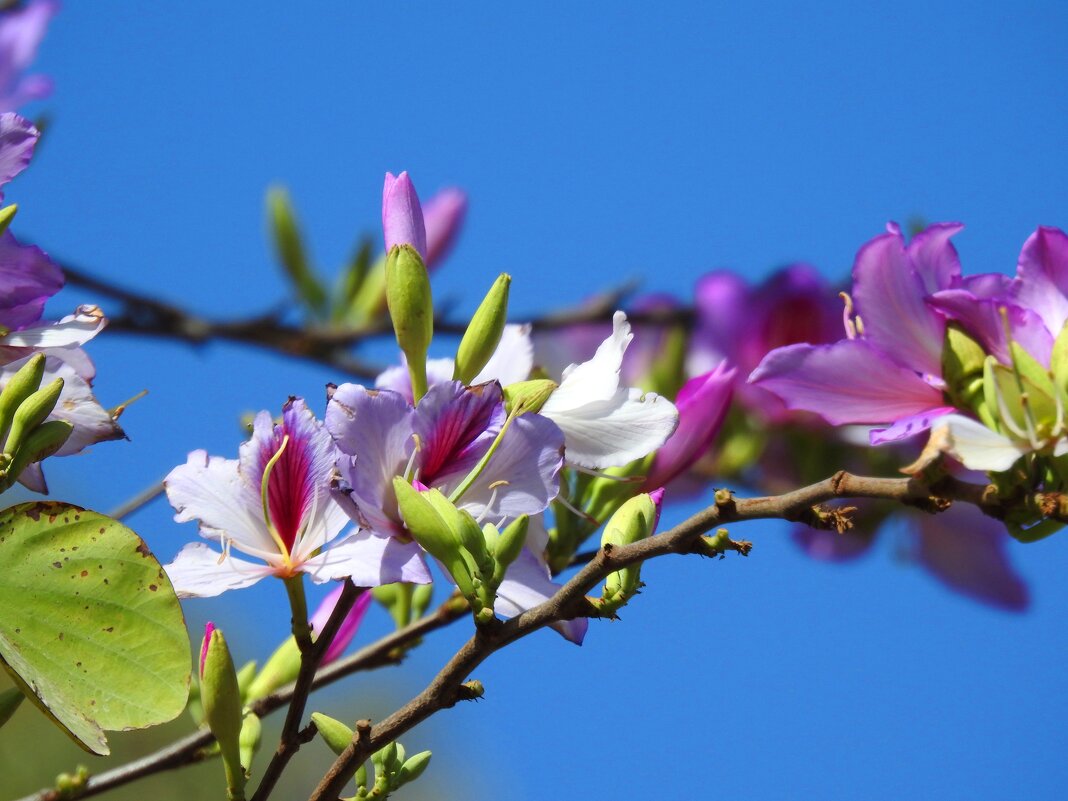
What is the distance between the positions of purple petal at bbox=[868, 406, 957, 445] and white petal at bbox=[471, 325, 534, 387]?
0.80 ft

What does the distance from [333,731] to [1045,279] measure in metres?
0.46

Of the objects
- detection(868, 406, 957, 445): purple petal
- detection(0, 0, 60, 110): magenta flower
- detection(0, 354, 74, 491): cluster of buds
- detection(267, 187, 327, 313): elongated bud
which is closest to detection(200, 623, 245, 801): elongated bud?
detection(0, 354, 74, 491): cluster of buds

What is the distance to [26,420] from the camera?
60cm

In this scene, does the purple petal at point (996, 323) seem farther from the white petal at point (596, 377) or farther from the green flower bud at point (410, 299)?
the green flower bud at point (410, 299)

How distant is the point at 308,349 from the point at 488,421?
1.35 m

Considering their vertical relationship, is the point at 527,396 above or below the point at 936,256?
below

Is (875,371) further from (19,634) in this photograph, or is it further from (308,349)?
(308,349)

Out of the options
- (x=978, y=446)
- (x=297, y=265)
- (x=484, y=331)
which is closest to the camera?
(x=978, y=446)

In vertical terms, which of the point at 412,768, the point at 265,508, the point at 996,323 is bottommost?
the point at 412,768

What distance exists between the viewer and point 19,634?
22.9 inches

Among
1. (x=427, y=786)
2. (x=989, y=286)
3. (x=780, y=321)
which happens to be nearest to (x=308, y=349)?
(x=780, y=321)

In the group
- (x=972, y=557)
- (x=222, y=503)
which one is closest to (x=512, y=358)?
(x=222, y=503)

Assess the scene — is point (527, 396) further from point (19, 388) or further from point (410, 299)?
point (19, 388)

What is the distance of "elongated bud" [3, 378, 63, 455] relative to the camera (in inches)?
23.6
